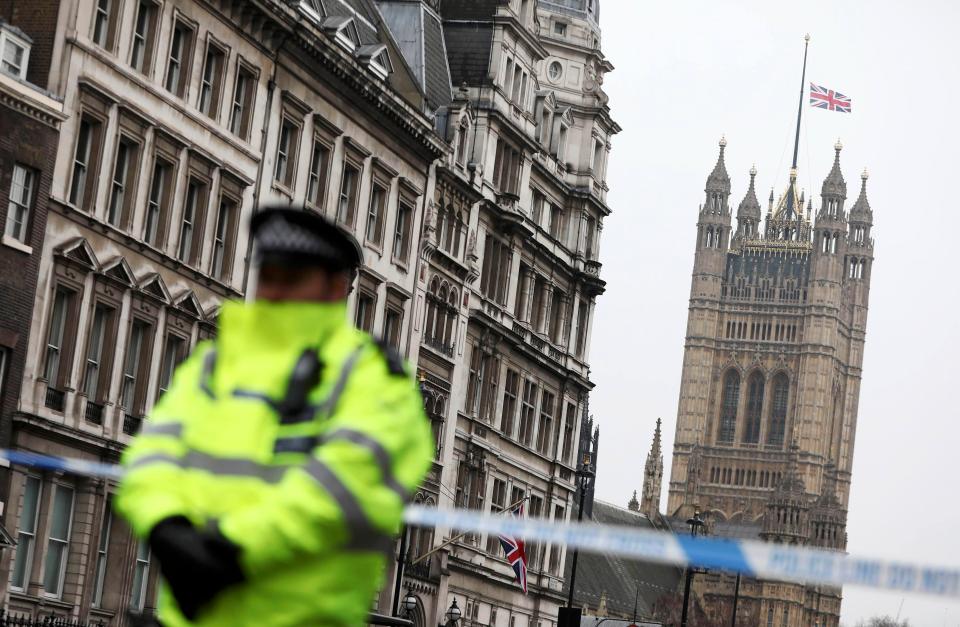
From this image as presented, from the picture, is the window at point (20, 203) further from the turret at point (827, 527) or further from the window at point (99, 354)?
the turret at point (827, 527)

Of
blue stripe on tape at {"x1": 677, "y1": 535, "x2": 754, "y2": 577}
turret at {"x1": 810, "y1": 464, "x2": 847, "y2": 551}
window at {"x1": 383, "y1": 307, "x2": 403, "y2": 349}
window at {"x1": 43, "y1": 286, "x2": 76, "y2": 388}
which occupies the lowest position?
blue stripe on tape at {"x1": 677, "y1": 535, "x2": 754, "y2": 577}

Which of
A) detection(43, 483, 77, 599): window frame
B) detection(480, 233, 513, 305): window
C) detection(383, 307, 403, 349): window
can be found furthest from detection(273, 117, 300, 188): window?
detection(480, 233, 513, 305): window

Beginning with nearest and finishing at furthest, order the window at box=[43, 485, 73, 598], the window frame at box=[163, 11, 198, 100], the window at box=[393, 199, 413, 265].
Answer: the window at box=[43, 485, 73, 598] → the window frame at box=[163, 11, 198, 100] → the window at box=[393, 199, 413, 265]

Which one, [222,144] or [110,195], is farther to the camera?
[222,144]

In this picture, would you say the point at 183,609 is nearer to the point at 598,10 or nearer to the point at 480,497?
the point at 480,497

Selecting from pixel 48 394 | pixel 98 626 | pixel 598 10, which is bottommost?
pixel 98 626

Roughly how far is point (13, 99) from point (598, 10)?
41.0 m

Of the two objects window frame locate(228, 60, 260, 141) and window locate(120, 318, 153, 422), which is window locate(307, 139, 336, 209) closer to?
window frame locate(228, 60, 260, 141)

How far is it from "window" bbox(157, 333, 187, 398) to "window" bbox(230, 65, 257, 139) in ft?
15.8

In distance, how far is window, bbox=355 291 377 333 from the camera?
1891 inches

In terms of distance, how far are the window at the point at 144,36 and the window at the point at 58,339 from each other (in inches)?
195

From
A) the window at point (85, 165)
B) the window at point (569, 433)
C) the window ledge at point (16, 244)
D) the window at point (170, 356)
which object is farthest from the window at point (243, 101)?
the window at point (569, 433)

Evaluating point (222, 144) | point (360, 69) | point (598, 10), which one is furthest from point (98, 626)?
point (598, 10)

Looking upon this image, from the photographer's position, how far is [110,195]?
3597 cm
